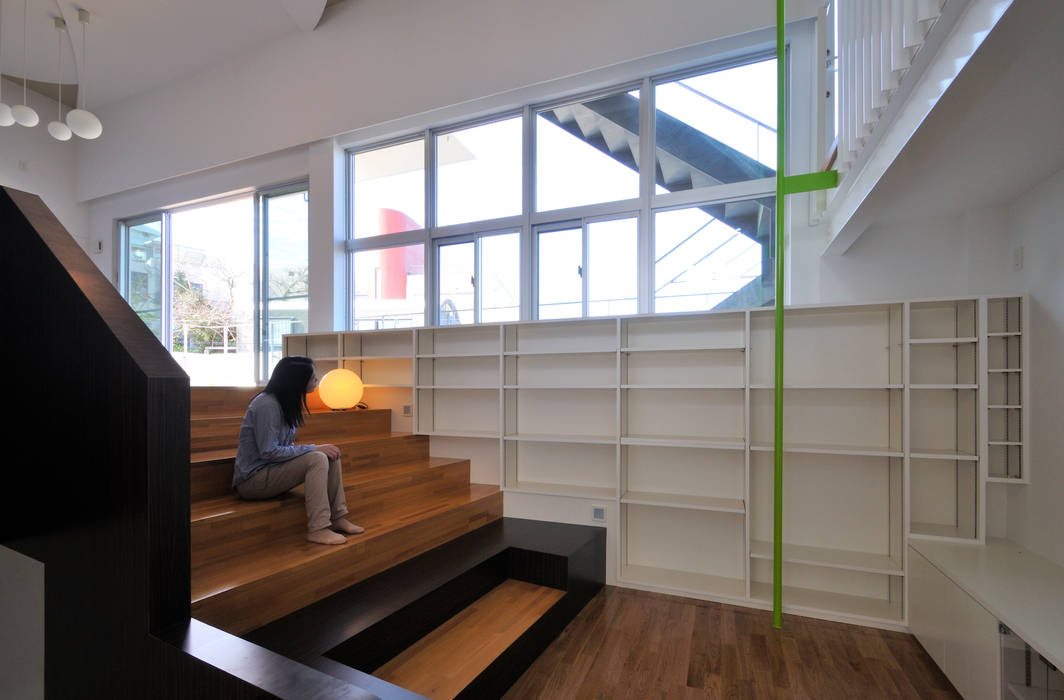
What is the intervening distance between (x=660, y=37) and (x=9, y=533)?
14.1 feet

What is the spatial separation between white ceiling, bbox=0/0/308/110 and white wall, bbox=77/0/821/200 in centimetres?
17

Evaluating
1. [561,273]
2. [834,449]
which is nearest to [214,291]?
[561,273]

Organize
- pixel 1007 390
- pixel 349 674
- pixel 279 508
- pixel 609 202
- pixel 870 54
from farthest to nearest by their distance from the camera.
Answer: pixel 609 202
pixel 1007 390
pixel 279 508
pixel 870 54
pixel 349 674

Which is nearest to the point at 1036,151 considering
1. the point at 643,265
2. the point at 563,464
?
the point at 643,265

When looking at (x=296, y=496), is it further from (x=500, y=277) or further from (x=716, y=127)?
(x=716, y=127)

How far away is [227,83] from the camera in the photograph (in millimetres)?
5570

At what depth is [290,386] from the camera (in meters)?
2.71

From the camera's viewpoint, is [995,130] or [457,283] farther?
[457,283]

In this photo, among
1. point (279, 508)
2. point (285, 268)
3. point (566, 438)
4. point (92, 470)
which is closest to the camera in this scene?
point (92, 470)

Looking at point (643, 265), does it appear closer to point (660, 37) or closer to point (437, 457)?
point (660, 37)

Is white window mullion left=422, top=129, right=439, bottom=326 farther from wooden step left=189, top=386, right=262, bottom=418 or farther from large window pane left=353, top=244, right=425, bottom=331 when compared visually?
wooden step left=189, top=386, right=262, bottom=418

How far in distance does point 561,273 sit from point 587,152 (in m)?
1.05

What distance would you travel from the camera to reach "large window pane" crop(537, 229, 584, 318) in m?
4.29

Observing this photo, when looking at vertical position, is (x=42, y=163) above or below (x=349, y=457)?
above
